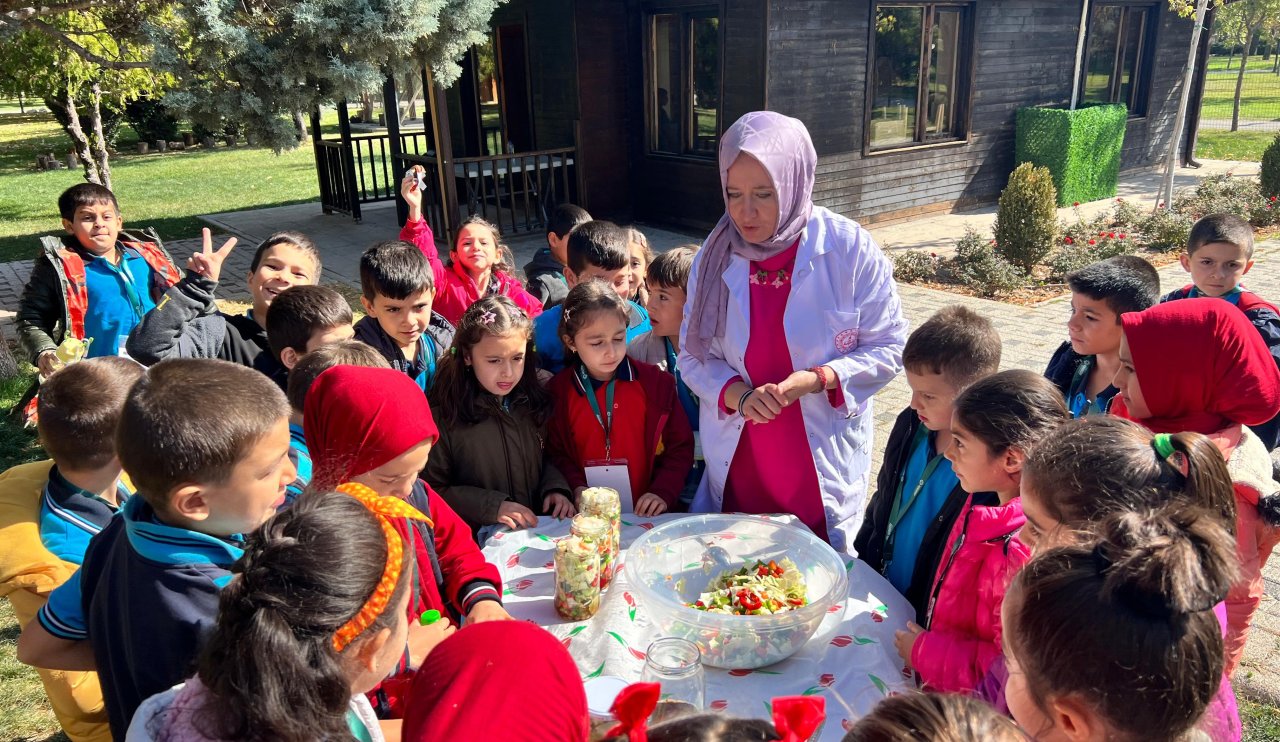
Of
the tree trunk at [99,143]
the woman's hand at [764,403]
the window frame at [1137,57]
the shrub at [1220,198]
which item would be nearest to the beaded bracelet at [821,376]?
the woman's hand at [764,403]

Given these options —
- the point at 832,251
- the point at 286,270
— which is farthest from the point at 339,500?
the point at 286,270

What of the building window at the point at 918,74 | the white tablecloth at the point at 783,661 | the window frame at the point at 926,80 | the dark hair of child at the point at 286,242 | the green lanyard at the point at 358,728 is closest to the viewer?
the green lanyard at the point at 358,728

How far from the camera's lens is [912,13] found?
1059 centimetres

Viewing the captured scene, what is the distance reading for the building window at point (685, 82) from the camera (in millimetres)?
10031

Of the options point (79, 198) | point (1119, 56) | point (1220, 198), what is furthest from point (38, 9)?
point (1119, 56)

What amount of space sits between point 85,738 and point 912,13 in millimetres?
11252

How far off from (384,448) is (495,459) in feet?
3.04

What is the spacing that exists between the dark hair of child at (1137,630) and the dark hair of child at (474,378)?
185cm

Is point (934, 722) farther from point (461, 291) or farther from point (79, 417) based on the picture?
point (461, 291)

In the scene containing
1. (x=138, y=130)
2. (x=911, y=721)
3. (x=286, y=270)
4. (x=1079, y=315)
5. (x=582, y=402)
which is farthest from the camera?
(x=138, y=130)

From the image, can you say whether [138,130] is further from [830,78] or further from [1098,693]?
[1098,693]

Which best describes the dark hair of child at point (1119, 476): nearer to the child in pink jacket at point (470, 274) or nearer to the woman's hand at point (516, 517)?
the woman's hand at point (516, 517)

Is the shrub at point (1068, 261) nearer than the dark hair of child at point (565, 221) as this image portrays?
No

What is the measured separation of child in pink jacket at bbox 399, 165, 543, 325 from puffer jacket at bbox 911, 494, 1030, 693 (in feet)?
8.62
